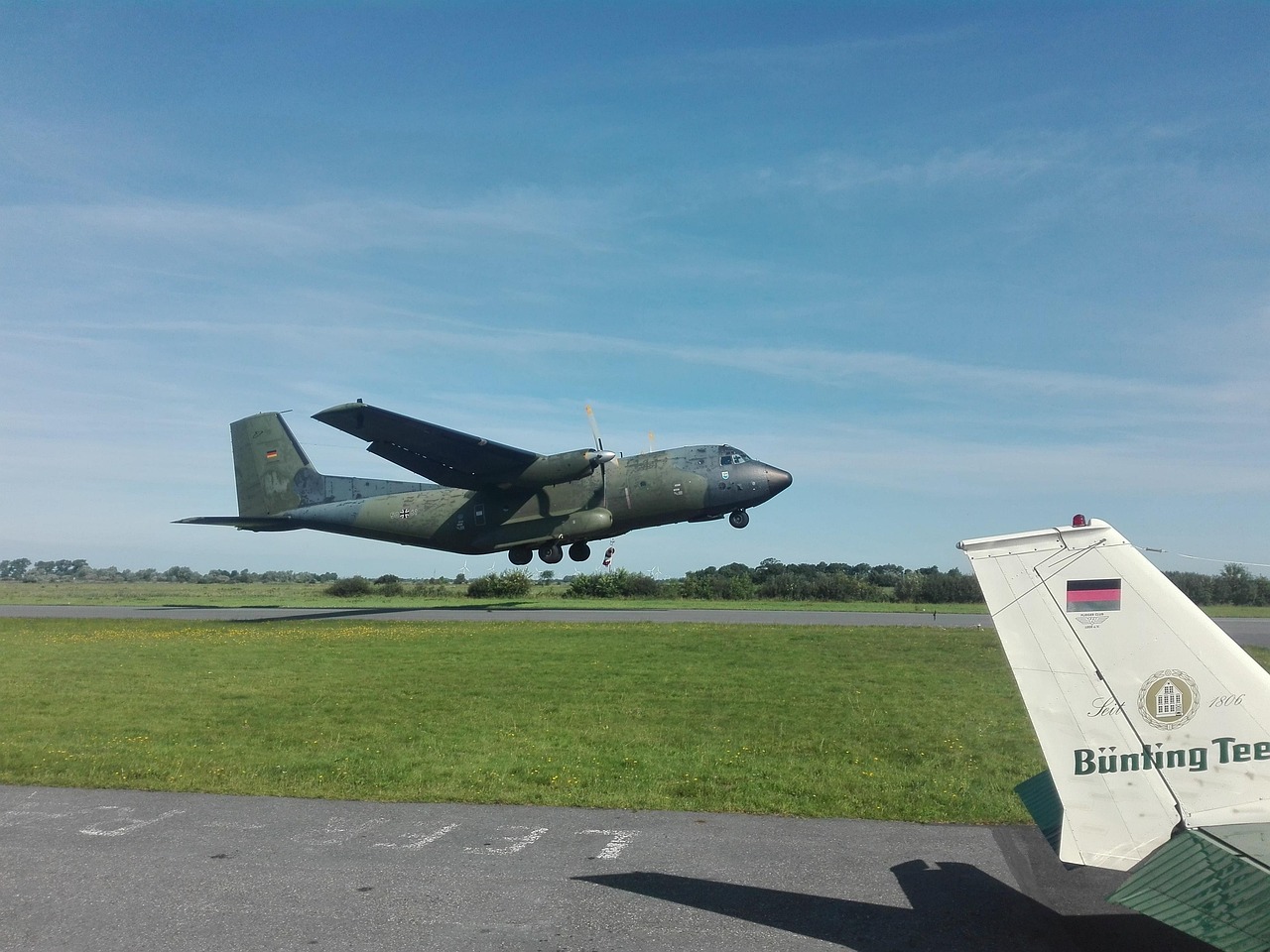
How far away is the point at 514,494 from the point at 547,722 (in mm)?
21555

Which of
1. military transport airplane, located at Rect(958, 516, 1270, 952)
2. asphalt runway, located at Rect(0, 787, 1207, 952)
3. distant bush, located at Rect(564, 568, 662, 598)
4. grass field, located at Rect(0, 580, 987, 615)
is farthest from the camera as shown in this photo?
distant bush, located at Rect(564, 568, 662, 598)

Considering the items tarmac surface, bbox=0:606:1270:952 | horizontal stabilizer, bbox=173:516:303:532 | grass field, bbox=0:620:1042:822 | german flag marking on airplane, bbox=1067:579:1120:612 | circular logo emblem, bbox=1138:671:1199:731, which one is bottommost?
tarmac surface, bbox=0:606:1270:952

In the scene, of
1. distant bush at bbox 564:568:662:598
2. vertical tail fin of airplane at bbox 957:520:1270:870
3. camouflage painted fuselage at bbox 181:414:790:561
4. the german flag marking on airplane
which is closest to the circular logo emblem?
vertical tail fin of airplane at bbox 957:520:1270:870

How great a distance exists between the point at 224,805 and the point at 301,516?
30.5m

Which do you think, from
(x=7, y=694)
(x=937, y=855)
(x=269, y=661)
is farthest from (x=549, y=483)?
(x=937, y=855)

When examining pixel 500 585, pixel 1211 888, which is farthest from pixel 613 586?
pixel 1211 888

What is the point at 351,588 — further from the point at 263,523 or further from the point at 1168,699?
the point at 1168,699

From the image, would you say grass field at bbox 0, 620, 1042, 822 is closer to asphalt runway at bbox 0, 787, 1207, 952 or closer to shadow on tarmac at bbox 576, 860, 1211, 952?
asphalt runway at bbox 0, 787, 1207, 952

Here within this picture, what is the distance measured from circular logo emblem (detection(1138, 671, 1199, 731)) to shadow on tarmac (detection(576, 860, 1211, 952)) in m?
1.55

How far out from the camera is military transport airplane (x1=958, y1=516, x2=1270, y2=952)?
18.8ft

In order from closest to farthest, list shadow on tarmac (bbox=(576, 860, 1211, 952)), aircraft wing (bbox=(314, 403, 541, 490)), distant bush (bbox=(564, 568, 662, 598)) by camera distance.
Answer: shadow on tarmac (bbox=(576, 860, 1211, 952)), aircraft wing (bbox=(314, 403, 541, 490)), distant bush (bbox=(564, 568, 662, 598))

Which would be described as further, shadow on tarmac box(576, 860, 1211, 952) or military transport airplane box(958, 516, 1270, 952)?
shadow on tarmac box(576, 860, 1211, 952)

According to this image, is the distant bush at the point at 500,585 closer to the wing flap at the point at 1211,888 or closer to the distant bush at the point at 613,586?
the distant bush at the point at 613,586

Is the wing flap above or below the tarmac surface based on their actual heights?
above
